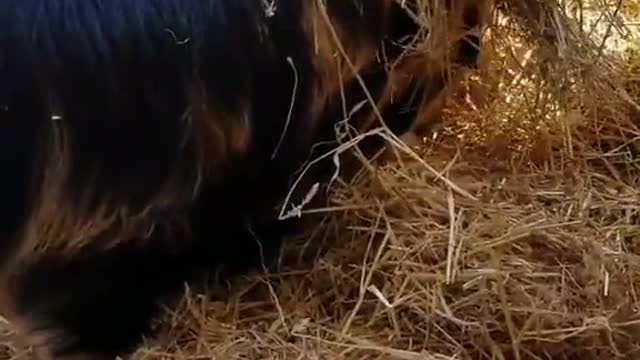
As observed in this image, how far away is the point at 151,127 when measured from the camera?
1.71 metres

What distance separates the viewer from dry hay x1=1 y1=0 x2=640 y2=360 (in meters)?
1.94

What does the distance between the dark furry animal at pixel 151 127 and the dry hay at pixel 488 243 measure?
4.2 inches

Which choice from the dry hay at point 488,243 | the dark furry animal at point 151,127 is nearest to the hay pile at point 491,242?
the dry hay at point 488,243

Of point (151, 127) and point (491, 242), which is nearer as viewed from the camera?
point (151, 127)

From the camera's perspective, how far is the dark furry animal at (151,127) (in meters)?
1.64

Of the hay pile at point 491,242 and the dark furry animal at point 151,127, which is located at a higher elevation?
the dark furry animal at point 151,127

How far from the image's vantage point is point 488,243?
202cm

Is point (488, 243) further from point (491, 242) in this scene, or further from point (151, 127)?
point (151, 127)

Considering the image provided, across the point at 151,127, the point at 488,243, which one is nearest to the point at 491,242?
the point at 488,243

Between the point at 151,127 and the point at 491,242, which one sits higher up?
the point at 151,127

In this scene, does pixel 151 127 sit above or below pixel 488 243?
above

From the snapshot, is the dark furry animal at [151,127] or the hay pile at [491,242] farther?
the hay pile at [491,242]

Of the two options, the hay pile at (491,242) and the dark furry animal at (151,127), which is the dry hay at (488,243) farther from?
the dark furry animal at (151,127)

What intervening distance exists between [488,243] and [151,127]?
1.88ft
